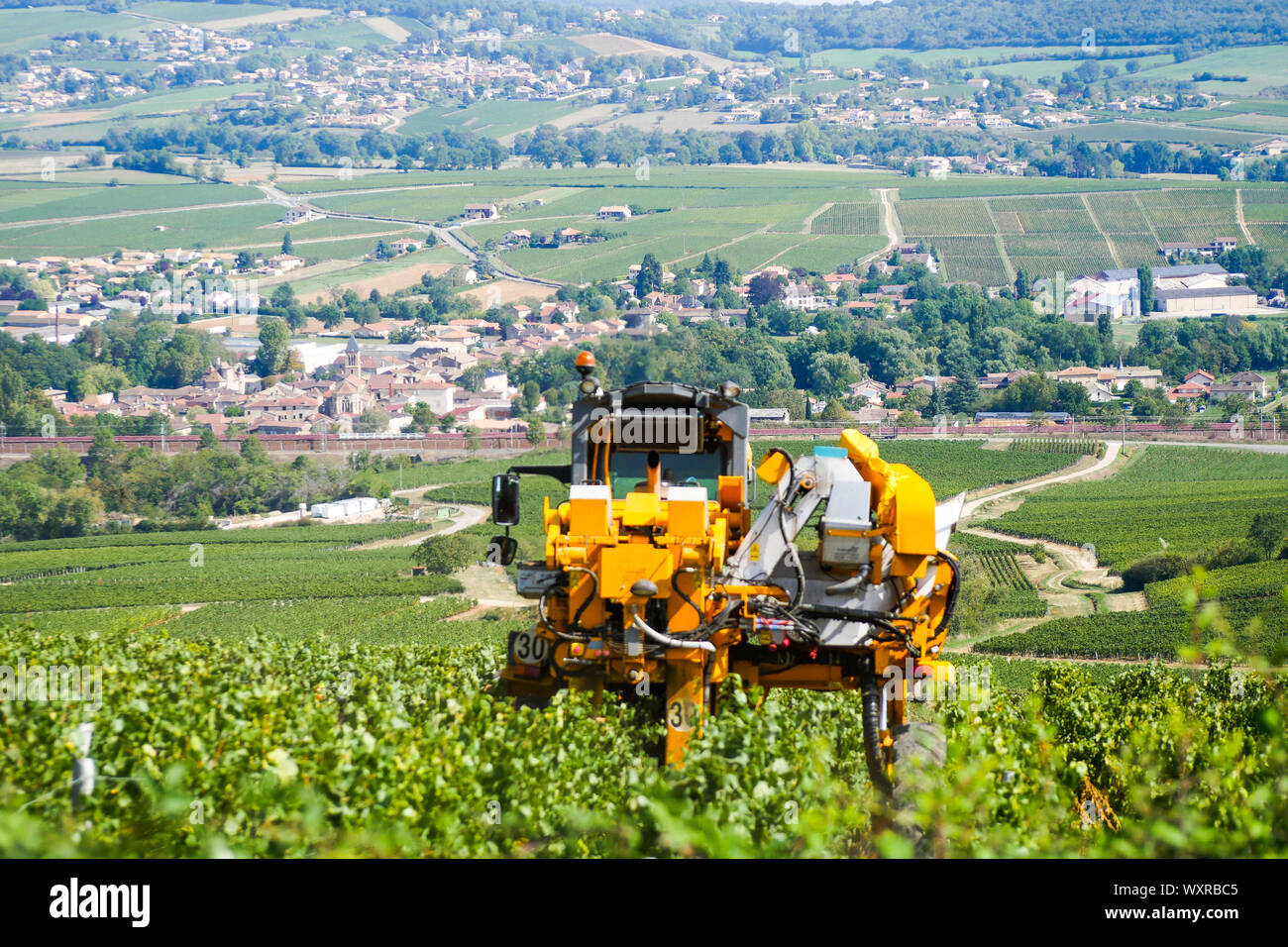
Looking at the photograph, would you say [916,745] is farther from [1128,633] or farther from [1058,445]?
[1058,445]

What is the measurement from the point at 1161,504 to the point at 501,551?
57.1m

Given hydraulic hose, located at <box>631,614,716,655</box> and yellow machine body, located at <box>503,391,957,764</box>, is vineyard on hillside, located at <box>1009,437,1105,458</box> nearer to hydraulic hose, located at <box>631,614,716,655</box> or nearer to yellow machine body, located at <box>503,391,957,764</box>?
yellow machine body, located at <box>503,391,957,764</box>

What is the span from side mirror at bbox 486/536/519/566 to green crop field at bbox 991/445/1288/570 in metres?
40.5

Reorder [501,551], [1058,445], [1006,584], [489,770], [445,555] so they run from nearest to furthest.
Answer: [489,770], [501,551], [1006,584], [445,555], [1058,445]

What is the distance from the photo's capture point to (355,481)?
7631 centimetres

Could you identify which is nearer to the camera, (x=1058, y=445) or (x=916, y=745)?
(x=916, y=745)

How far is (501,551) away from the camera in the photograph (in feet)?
38.0

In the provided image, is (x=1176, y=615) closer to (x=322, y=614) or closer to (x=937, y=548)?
(x=322, y=614)

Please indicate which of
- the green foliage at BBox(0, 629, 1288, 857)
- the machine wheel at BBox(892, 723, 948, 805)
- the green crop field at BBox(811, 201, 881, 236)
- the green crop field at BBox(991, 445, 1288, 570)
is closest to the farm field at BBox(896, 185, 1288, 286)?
the green crop field at BBox(811, 201, 881, 236)

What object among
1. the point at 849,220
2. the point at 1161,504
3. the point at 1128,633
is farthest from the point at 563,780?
the point at 849,220

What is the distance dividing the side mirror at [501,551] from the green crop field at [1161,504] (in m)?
40.5

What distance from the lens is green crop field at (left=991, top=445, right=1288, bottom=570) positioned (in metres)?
54.6

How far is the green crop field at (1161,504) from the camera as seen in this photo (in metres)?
54.6
